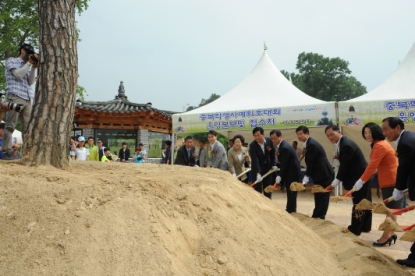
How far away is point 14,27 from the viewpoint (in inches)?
437

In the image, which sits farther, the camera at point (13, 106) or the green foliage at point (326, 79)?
the green foliage at point (326, 79)

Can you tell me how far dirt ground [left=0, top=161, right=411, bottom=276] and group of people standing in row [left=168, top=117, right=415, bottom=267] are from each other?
3.71ft

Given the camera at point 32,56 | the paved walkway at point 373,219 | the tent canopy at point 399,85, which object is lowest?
the paved walkway at point 373,219

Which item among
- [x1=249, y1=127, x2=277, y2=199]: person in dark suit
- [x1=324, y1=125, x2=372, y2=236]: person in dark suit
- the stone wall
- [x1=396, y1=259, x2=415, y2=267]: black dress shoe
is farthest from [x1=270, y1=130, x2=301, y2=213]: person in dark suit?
the stone wall

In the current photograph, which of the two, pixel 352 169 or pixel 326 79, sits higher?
pixel 326 79

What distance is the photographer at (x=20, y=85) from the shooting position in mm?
3686

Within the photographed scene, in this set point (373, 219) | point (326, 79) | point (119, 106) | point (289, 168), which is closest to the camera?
point (289, 168)

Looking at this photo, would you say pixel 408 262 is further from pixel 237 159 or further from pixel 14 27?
pixel 14 27

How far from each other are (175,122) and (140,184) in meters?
7.61

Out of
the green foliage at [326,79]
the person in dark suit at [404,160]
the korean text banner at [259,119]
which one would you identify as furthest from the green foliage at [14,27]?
the green foliage at [326,79]

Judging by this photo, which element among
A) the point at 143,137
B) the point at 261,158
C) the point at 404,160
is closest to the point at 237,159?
the point at 261,158

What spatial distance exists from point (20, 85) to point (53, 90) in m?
1.20

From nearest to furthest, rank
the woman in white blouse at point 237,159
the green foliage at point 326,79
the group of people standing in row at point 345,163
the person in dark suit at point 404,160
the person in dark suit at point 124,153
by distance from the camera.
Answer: the person in dark suit at point 404,160 < the group of people standing in row at point 345,163 < the woman in white blouse at point 237,159 < the person in dark suit at point 124,153 < the green foliage at point 326,79

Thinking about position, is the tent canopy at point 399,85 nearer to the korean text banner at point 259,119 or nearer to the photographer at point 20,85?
the korean text banner at point 259,119
